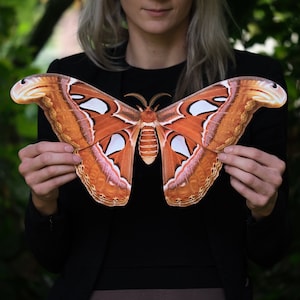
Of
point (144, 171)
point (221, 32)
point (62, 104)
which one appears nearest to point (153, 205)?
point (144, 171)

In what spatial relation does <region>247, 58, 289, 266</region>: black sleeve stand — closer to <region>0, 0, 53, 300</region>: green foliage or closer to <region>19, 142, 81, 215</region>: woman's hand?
<region>19, 142, 81, 215</region>: woman's hand

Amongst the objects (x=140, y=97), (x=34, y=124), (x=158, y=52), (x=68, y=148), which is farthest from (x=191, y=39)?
(x=34, y=124)

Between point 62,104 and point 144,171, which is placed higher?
point 62,104

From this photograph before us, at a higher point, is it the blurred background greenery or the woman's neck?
the woman's neck

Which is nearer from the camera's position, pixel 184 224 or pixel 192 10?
pixel 184 224

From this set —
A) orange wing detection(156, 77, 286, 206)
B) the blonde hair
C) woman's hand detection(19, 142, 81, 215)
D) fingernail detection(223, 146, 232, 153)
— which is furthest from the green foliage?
fingernail detection(223, 146, 232, 153)

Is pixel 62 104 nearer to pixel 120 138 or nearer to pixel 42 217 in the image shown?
pixel 120 138

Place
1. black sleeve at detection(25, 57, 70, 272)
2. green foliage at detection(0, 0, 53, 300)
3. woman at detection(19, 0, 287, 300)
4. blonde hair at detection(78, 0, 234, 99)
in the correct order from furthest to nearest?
green foliage at detection(0, 0, 53, 300) < blonde hair at detection(78, 0, 234, 99) < black sleeve at detection(25, 57, 70, 272) < woman at detection(19, 0, 287, 300)

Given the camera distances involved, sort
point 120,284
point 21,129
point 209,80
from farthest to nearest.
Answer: point 21,129
point 209,80
point 120,284
